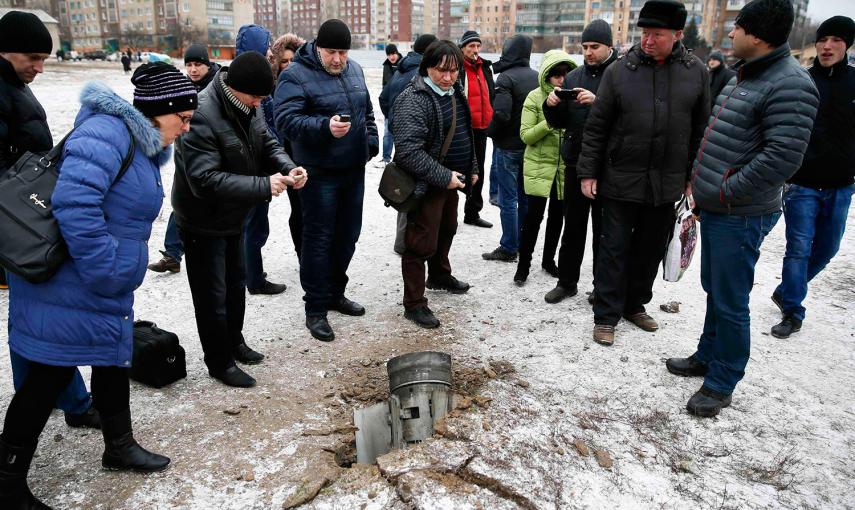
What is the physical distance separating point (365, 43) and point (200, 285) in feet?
388

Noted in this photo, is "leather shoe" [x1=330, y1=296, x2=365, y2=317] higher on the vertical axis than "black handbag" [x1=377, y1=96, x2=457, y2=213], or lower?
lower

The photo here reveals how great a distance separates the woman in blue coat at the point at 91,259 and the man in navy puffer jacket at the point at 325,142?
1.53m

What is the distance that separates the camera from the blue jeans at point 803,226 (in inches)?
184

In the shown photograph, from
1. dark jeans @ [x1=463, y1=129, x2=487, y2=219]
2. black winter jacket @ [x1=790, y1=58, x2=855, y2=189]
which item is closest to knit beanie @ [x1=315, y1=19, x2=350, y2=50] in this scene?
dark jeans @ [x1=463, y1=129, x2=487, y2=219]

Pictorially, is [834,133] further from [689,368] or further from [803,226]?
[689,368]

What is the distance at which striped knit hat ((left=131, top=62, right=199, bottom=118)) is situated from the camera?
267 cm

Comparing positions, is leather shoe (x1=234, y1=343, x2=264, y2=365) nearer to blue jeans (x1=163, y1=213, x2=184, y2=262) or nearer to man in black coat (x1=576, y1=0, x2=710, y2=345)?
blue jeans (x1=163, y1=213, x2=184, y2=262)

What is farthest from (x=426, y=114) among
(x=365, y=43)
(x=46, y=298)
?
(x=365, y=43)

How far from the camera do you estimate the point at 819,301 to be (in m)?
5.37

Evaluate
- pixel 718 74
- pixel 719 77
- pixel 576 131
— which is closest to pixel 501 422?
pixel 576 131

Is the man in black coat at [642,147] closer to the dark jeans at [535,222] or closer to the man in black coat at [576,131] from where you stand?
the man in black coat at [576,131]

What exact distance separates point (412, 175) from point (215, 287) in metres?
1.65

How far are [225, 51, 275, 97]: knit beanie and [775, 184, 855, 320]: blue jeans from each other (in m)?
4.13

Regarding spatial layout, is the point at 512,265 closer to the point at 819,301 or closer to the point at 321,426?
the point at 819,301
